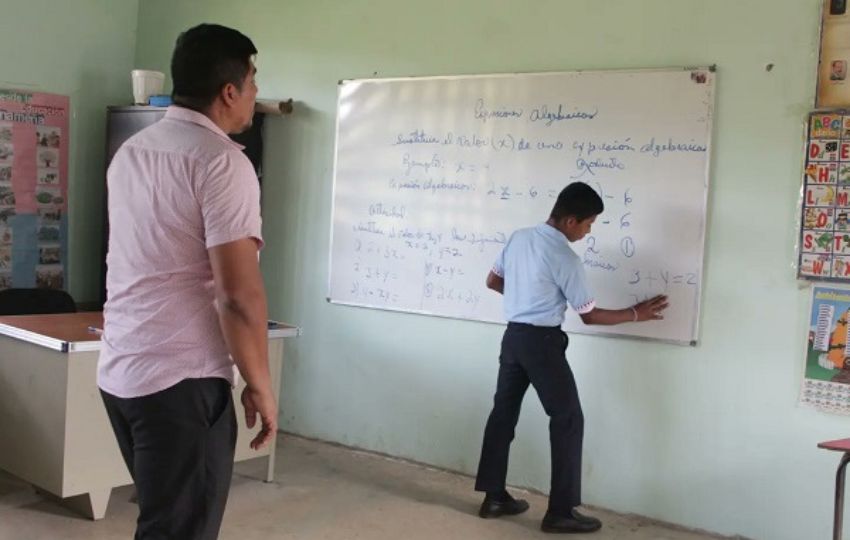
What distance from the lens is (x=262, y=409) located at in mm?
1705

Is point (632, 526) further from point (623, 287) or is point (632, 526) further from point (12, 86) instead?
point (12, 86)

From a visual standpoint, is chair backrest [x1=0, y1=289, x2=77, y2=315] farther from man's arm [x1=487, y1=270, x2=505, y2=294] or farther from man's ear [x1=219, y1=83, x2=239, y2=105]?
man's ear [x1=219, y1=83, x2=239, y2=105]

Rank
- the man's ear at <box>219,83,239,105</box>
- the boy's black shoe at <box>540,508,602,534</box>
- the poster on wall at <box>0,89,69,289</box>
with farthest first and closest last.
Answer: the poster on wall at <box>0,89,69,289</box>
the boy's black shoe at <box>540,508,602,534</box>
the man's ear at <box>219,83,239,105</box>

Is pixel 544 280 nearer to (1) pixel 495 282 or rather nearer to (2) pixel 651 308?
(1) pixel 495 282

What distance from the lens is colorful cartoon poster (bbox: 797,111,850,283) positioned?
322cm

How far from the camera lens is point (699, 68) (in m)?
3.48

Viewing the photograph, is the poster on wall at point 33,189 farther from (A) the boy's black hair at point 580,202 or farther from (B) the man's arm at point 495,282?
(A) the boy's black hair at point 580,202

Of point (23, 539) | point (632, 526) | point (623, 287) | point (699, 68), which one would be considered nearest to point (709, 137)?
point (699, 68)

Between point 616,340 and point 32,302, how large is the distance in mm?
2638

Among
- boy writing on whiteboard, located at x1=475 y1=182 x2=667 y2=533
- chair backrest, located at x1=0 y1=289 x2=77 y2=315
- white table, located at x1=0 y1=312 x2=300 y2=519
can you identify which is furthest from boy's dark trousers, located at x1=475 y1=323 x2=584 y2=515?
chair backrest, located at x1=0 y1=289 x2=77 y2=315

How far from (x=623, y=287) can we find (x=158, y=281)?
2.42 meters

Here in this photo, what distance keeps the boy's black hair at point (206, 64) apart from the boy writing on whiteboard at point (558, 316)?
1.91 m

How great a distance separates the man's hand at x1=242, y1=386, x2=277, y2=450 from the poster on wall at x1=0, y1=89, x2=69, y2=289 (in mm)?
3659

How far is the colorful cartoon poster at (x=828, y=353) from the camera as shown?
323 centimetres
